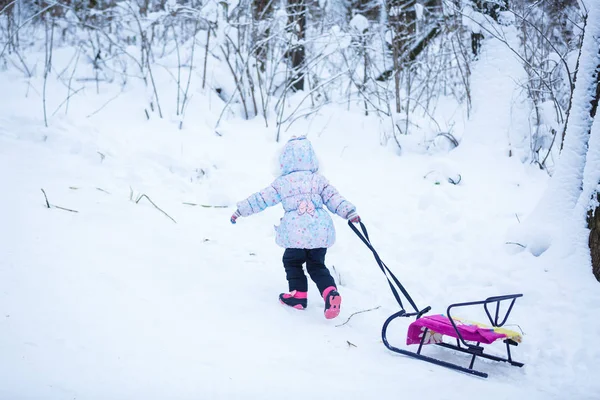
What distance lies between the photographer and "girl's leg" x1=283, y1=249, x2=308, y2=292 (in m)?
2.98

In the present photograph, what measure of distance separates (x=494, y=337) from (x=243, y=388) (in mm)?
1233

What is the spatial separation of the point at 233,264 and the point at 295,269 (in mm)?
624

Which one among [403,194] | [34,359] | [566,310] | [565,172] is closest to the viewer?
[34,359]

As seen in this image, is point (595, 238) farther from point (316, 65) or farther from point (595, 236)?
point (316, 65)

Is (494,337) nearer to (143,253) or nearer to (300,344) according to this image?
(300,344)

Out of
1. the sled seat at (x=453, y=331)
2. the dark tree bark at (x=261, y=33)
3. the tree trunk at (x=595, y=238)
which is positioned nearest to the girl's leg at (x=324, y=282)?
the sled seat at (x=453, y=331)

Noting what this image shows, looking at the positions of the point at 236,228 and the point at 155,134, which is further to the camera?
the point at 155,134

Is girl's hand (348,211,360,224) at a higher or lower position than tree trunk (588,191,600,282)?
lower

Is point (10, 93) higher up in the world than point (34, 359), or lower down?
higher up

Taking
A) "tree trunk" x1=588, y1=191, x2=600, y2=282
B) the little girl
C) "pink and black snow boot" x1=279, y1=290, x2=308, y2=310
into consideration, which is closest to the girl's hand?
the little girl

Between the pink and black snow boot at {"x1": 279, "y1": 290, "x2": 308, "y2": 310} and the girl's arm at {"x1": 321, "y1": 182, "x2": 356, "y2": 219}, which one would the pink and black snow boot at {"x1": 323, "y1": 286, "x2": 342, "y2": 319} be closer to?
the pink and black snow boot at {"x1": 279, "y1": 290, "x2": 308, "y2": 310}

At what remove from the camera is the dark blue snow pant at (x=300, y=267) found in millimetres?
2975

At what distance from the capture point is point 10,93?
5.18 meters

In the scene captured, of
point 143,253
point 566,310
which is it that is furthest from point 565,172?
point 143,253
